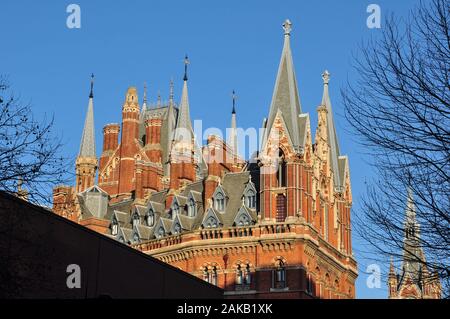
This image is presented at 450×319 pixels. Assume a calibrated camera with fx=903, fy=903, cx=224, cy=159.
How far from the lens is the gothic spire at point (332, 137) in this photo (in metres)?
72.4

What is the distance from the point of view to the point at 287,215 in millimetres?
61938

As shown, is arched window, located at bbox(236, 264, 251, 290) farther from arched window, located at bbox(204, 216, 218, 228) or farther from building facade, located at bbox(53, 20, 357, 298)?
arched window, located at bbox(204, 216, 218, 228)

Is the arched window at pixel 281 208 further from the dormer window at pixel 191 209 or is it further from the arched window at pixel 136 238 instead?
the arched window at pixel 136 238

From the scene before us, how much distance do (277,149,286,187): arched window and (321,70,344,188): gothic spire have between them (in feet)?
29.8

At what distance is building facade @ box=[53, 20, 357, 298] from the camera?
61.9m

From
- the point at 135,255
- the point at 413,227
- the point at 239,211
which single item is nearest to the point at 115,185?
the point at 239,211

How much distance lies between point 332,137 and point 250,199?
12528mm

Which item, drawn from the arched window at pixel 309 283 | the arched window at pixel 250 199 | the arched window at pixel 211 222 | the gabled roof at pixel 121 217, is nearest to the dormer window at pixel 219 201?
the arched window at pixel 211 222

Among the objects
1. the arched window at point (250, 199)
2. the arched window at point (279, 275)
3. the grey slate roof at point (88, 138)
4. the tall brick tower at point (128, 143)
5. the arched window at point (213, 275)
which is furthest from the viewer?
the grey slate roof at point (88, 138)

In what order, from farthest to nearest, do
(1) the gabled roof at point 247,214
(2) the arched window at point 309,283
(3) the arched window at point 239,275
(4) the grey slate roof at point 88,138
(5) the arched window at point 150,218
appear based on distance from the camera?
(4) the grey slate roof at point 88,138
(5) the arched window at point 150,218
(1) the gabled roof at point 247,214
(3) the arched window at point 239,275
(2) the arched window at point 309,283

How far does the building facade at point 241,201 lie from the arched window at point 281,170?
0.08m

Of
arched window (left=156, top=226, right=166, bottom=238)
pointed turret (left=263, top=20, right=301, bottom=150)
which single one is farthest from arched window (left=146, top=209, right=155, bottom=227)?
pointed turret (left=263, top=20, right=301, bottom=150)

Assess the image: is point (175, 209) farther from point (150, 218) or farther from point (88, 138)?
point (88, 138)

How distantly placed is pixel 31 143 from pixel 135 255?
10.8 m
